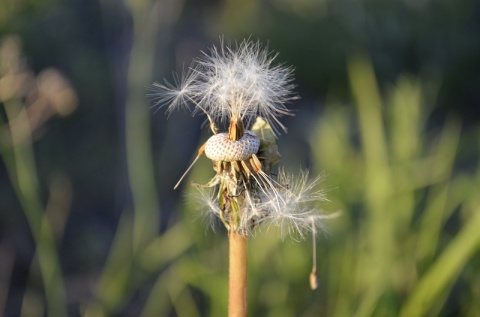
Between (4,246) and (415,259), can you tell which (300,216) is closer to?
(415,259)

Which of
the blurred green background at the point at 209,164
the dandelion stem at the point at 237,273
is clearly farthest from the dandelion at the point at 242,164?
the blurred green background at the point at 209,164

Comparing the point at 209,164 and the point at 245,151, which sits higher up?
the point at 209,164

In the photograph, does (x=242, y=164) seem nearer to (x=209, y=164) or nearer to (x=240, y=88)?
(x=240, y=88)

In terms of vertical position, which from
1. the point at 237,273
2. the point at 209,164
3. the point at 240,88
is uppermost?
the point at 209,164

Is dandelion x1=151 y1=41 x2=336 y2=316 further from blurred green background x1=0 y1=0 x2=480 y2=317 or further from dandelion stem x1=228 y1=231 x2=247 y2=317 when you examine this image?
blurred green background x1=0 y1=0 x2=480 y2=317

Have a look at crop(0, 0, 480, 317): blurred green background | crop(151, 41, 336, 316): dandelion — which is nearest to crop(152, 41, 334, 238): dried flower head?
crop(151, 41, 336, 316): dandelion

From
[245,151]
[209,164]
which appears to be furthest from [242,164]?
[209,164]
